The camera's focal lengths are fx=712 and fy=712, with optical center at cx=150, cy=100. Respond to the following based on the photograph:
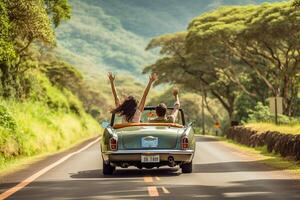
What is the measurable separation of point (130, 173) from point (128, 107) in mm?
1467

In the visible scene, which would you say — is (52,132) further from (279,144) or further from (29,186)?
(29,186)

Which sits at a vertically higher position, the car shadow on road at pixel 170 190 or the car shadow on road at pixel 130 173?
the car shadow on road at pixel 130 173

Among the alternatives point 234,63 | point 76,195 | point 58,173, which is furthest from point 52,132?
point 234,63

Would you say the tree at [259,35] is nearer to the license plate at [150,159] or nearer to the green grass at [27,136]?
the green grass at [27,136]

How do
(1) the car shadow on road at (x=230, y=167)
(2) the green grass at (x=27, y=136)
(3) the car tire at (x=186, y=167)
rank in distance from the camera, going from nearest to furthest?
(3) the car tire at (x=186, y=167)
(1) the car shadow on road at (x=230, y=167)
(2) the green grass at (x=27, y=136)

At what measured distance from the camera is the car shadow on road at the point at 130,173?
1522cm

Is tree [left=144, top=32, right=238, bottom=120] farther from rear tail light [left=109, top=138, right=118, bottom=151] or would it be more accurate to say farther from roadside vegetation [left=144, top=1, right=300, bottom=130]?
rear tail light [left=109, top=138, right=118, bottom=151]

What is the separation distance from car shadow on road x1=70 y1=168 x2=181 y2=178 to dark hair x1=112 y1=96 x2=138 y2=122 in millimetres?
1221

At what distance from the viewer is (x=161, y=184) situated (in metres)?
13.0

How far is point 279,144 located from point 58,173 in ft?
31.7

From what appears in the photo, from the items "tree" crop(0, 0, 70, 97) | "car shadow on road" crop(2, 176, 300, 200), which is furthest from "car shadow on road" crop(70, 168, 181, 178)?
"tree" crop(0, 0, 70, 97)

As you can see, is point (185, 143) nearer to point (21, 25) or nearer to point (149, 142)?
point (149, 142)

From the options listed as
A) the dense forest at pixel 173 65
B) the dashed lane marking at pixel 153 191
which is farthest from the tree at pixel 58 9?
the dashed lane marking at pixel 153 191

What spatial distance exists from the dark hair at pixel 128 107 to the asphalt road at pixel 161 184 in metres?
1.29
